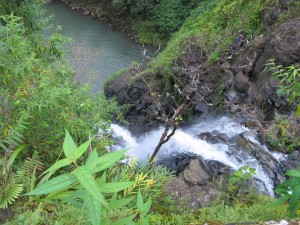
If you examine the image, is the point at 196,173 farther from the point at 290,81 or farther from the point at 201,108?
the point at 290,81

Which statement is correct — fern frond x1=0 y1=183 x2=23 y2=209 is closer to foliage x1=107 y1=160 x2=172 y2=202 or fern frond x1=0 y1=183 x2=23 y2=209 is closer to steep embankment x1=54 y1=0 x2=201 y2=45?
foliage x1=107 y1=160 x2=172 y2=202

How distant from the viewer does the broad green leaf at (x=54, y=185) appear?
48.1 inches

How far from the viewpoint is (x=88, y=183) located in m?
1.19

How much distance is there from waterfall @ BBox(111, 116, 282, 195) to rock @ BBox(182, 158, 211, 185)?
1.05 meters

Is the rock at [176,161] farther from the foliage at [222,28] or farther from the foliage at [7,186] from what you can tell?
the foliage at [7,186]


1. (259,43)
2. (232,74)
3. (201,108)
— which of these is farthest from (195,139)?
(259,43)

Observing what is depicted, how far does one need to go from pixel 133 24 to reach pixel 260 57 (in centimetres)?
1042

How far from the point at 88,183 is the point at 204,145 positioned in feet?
27.3

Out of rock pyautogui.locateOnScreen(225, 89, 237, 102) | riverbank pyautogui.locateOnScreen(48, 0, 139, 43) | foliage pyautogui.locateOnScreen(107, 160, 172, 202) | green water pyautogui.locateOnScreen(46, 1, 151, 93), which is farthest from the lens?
riverbank pyautogui.locateOnScreen(48, 0, 139, 43)

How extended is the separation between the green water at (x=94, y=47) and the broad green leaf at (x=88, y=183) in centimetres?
981

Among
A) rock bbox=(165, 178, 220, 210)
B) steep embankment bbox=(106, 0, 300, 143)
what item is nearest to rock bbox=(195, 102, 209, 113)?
steep embankment bbox=(106, 0, 300, 143)

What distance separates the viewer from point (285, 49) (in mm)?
9188

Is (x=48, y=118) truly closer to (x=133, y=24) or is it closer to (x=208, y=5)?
(x=208, y=5)

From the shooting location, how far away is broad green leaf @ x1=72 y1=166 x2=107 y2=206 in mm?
1166
